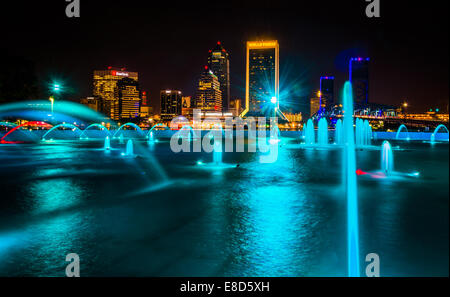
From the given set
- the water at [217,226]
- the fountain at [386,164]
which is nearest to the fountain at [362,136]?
the fountain at [386,164]

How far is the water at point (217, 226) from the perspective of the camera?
219 inches

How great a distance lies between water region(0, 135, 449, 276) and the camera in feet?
18.2

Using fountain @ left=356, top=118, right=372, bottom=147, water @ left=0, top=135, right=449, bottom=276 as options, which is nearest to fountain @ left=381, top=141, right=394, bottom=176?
water @ left=0, top=135, right=449, bottom=276

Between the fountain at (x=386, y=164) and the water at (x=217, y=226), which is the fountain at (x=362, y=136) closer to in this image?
the fountain at (x=386, y=164)

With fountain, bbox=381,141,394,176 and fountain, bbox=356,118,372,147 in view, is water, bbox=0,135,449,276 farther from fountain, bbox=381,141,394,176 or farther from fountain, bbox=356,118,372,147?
fountain, bbox=356,118,372,147

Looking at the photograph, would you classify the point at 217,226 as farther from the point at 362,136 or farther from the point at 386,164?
the point at 362,136

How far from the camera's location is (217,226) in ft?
25.1

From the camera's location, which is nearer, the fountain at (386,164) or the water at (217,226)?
the water at (217,226)

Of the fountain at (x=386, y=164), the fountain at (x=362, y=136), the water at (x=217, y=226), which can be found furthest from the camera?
the fountain at (x=362, y=136)

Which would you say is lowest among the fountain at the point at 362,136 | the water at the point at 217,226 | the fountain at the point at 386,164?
the water at the point at 217,226

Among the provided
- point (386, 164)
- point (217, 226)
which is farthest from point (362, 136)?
point (217, 226)
